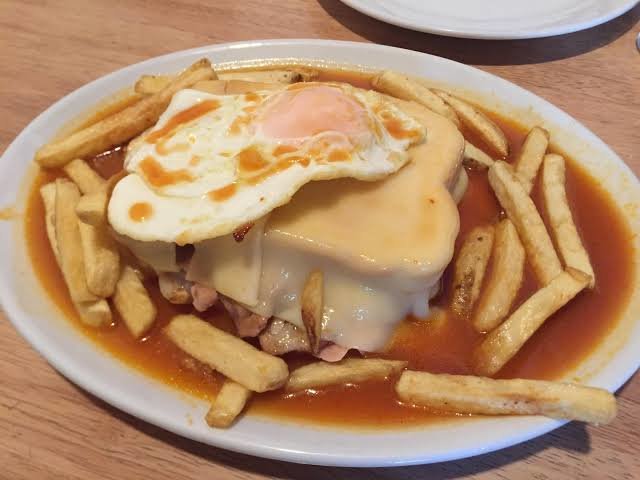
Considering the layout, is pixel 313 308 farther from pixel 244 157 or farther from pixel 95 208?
pixel 95 208

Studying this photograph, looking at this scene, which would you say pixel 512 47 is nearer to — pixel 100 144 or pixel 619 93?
pixel 619 93

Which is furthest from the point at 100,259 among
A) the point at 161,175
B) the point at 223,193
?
the point at 223,193

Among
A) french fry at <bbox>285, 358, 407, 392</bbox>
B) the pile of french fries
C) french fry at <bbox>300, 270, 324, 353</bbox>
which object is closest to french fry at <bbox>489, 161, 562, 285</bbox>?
the pile of french fries

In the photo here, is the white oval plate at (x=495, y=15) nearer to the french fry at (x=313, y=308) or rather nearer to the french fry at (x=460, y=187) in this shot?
the french fry at (x=460, y=187)

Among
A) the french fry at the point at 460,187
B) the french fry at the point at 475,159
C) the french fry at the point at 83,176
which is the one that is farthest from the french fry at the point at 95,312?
the french fry at the point at 475,159

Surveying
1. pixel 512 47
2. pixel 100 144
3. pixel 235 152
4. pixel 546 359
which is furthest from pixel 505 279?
pixel 512 47

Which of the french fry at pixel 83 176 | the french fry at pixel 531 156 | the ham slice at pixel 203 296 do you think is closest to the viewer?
the ham slice at pixel 203 296

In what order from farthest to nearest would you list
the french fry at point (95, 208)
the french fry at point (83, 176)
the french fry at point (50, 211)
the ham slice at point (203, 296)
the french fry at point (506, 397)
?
1. the french fry at point (83, 176)
2. the french fry at point (50, 211)
3. the ham slice at point (203, 296)
4. the french fry at point (95, 208)
5. the french fry at point (506, 397)

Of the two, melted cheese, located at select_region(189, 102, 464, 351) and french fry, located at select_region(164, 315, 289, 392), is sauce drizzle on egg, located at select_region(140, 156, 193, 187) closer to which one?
melted cheese, located at select_region(189, 102, 464, 351)
